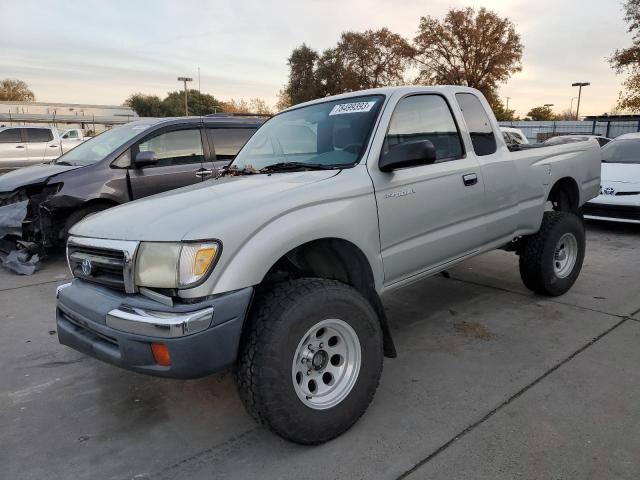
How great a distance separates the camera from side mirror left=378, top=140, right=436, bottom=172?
113 inches

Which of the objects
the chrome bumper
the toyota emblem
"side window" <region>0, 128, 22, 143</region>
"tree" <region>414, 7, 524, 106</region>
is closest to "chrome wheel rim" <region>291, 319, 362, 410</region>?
the chrome bumper

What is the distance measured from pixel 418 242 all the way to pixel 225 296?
1.51 m

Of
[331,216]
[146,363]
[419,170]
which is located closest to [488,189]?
[419,170]

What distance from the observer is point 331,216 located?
2.71m

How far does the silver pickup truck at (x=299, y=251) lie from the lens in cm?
227

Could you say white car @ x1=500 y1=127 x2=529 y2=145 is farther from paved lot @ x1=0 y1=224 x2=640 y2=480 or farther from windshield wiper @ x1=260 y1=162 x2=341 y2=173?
windshield wiper @ x1=260 y1=162 x2=341 y2=173

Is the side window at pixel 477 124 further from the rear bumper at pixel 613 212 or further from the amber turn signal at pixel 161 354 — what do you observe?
the rear bumper at pixel 613 212

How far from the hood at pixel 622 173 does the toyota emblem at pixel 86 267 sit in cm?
796

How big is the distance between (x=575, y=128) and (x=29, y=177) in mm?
30758

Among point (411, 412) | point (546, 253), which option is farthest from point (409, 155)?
point (546, 253)

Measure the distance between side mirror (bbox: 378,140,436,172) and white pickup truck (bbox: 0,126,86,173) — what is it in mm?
15797

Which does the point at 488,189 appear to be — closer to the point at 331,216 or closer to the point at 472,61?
the point at 331,216

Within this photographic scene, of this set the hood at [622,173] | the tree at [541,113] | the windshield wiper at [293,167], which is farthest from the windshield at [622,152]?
the tree at [541,113]

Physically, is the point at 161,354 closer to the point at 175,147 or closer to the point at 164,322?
the point at 164,322
